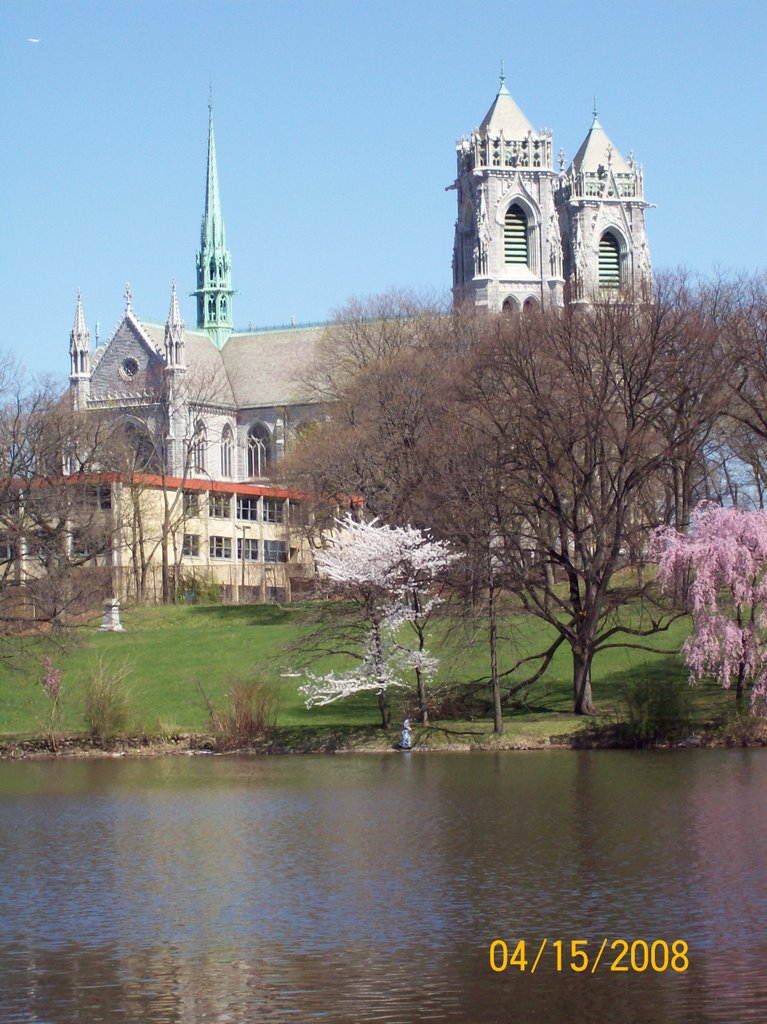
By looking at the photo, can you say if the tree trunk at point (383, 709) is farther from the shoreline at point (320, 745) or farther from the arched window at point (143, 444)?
the arched window at point (143, 444)

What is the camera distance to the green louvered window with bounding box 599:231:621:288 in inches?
4921

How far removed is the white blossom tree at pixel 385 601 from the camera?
142 feet

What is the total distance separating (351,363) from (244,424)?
45486 mm

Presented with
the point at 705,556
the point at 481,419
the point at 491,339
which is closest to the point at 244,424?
the point at 491,339

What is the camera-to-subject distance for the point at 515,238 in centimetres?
12200

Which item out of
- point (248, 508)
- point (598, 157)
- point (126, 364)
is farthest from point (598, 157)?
point (248, 508)

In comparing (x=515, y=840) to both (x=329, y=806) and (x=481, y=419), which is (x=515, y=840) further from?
(x=481, y=419)

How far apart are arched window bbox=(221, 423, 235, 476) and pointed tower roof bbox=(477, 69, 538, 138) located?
96.6 feet

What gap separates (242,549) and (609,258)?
53.1 meters

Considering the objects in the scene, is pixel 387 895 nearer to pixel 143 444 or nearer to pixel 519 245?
pixel 143 444

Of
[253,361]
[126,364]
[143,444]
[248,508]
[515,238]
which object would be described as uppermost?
[515,238]

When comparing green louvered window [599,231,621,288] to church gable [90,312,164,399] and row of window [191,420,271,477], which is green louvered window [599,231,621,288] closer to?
row of window [191,420,271,477]
